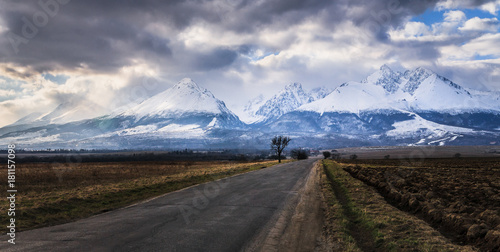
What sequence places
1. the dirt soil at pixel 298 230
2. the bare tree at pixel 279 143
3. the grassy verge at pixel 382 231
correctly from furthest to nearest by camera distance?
1. the bare tree at pixel 279 143
2. the dirt soil at pixel 298 230
3. the grassy verge at pixel 382 231

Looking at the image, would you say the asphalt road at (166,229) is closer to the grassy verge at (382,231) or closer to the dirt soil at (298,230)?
the dirt soil at (298,230)

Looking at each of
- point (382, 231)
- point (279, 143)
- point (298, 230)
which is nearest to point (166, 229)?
point (298, 230)

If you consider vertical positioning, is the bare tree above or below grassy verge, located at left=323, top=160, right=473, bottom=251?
above

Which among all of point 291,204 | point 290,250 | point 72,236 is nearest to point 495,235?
point 290,250

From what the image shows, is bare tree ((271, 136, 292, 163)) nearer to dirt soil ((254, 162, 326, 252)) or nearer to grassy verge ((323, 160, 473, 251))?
dirt soil ((254, 162, 326, 252))

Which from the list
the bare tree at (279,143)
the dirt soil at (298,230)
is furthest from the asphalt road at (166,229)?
the bare tree at (279,143)

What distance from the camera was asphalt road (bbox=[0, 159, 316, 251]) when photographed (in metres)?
9.76

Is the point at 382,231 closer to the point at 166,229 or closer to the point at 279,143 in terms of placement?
the point at 166,229

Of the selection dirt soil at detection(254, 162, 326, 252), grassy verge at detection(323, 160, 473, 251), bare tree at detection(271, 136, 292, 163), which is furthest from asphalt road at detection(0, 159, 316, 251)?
bare tree at detection(271, 136, 292, 163)

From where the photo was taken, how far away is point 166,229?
38.2ft

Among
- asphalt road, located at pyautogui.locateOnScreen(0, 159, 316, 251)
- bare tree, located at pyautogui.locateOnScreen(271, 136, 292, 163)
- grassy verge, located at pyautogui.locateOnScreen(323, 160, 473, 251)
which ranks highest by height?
bare tree, located at pyautogui.locateOnScreen(271, 136, 292, 163)

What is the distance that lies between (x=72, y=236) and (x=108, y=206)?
22.8 feet

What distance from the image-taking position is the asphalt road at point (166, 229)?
32.0 ft

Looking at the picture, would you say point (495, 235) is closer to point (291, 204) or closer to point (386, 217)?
point (386, 217)
